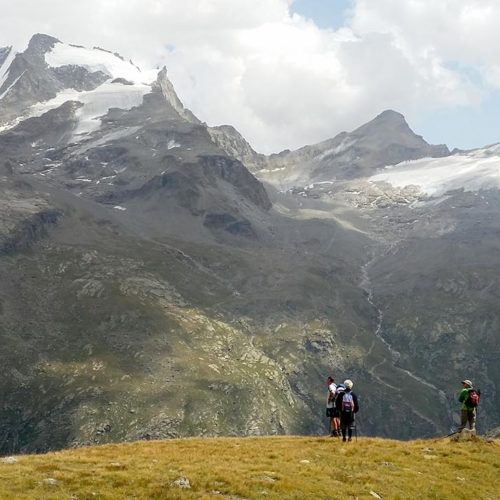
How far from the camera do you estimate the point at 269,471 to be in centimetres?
3844

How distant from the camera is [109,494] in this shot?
32.2 metres

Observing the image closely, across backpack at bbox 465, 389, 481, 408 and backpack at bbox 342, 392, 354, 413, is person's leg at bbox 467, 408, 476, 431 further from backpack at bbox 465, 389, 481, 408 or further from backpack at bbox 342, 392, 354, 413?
backpack at bbox 342, 392, 354, 413

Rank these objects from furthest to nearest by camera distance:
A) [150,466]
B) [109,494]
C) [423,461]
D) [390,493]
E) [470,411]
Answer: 1. [470,411]
2. [423,461]
3. [150,466]
4. [390,493]
5. [109,494]

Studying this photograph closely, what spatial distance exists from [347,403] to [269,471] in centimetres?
1016

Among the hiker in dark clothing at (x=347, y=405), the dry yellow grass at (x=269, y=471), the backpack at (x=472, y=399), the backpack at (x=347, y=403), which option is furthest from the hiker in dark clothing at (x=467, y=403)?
the backpack at (x=347, y=403)

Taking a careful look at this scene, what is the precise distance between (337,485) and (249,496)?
559 cm

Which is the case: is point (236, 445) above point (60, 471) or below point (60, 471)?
below

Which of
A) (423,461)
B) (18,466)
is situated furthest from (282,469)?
(18,466)

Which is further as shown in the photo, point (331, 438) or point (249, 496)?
point (331, 438)

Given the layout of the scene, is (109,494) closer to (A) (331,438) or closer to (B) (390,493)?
(B) (390,493)

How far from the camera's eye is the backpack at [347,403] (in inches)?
1834

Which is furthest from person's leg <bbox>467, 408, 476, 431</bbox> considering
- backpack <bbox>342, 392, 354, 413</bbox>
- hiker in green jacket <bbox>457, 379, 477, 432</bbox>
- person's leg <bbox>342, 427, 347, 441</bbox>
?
person's leg <bbox>342, 427, 347, 441</bbox>

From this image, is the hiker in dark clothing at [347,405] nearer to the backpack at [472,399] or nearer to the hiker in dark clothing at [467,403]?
the hiker in dark clothing at [467,403]

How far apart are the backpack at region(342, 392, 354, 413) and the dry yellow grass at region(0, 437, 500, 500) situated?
2.50 metres
